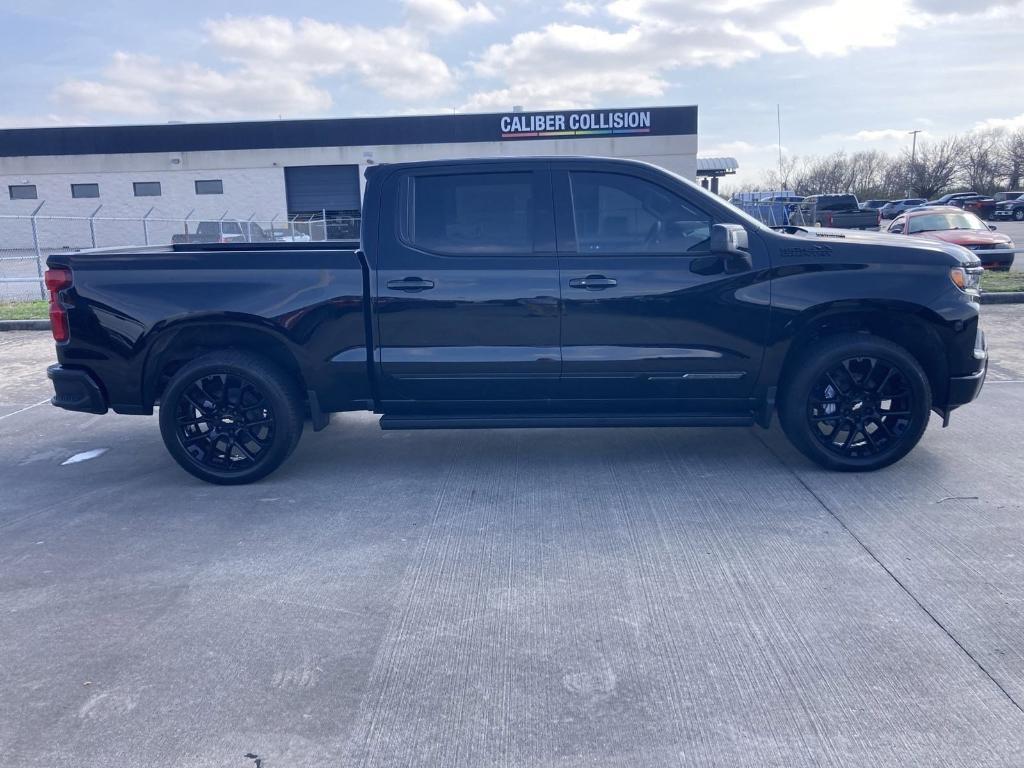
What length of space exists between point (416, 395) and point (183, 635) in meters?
2.37

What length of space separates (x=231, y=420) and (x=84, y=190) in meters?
44.3

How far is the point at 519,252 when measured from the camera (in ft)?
18.8

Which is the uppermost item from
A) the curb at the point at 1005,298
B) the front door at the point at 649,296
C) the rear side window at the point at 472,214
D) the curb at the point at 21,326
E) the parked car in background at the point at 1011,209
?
the parked car in background at the point at 1011,209

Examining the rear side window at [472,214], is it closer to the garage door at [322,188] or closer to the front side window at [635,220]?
the front side window at [635,220]

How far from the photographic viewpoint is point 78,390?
19.4 feet

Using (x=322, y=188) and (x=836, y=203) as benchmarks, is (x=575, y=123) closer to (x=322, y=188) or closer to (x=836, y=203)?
(x=322, y=188)

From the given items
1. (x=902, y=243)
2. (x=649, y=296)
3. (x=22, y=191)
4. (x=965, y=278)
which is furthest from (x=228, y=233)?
(x=965, y=278)

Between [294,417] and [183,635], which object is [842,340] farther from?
[183,635]

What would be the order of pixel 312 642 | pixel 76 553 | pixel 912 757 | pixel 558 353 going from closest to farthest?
pixel 912 757 < pixel 312 642 < pixel 76 553 < pixel 558 353

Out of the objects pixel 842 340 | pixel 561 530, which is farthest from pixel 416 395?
pixel 842 340

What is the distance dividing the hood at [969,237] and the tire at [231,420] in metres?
16.2

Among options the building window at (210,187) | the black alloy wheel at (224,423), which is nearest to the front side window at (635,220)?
the black alloy wheel at (224,423)

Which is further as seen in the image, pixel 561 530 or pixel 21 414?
pixel 21 414

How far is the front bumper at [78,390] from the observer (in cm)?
589
